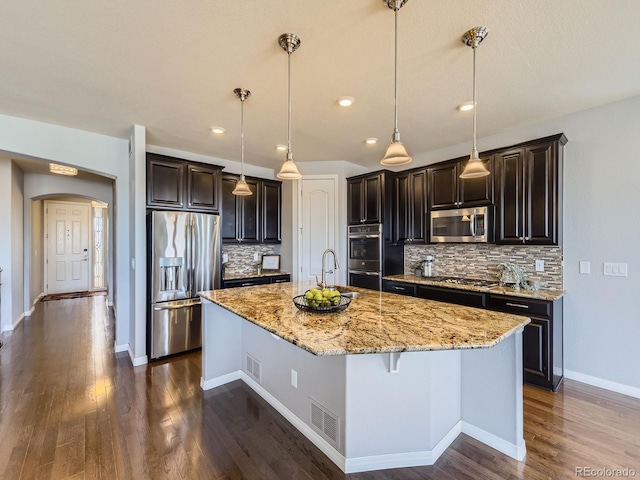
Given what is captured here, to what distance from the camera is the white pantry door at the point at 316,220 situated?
4668 mm

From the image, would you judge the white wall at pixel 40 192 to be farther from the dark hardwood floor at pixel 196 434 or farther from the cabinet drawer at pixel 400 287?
the cabinet drawer at pixel 400 287

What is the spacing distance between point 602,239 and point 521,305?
1.00 metres

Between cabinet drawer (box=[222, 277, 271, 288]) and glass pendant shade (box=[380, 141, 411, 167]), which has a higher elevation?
glass pendant shade (box=[380, 141, 411, 167])

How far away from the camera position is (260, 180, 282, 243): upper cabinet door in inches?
194

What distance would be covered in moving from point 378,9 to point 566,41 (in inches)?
50.2

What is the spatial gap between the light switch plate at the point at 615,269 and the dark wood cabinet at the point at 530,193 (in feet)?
1.49

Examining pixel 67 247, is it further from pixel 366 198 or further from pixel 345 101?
pixel 345 101

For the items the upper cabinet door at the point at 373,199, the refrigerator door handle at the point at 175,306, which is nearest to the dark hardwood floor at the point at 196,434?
the refrigerator door handle at the point at 175,306

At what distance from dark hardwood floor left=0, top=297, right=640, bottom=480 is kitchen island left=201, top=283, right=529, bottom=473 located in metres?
0.11

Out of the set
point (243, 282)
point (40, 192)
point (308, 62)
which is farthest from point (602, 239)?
point (40, 192)

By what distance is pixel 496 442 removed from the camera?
1.95 m

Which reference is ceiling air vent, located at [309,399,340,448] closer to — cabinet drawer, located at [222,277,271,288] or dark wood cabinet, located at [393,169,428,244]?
cabinet drawer, located at [222,277,271,288]

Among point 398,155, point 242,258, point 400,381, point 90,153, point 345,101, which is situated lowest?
point 400,381

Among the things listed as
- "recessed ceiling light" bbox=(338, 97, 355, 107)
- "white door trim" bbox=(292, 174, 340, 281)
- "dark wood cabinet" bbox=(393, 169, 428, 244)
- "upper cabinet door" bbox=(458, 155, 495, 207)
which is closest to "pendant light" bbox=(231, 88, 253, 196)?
"recessed ceiling light" bbox=(338, 97, 355, 107)
